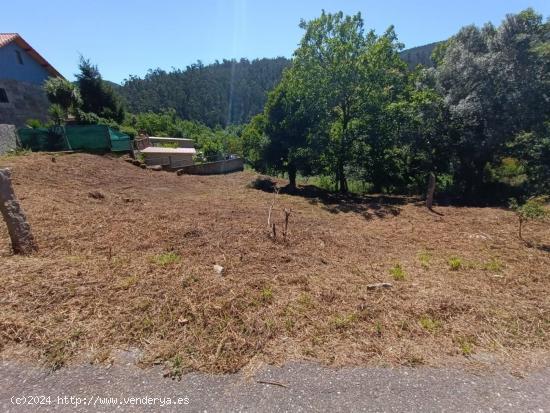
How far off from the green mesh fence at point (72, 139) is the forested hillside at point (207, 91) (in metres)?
51.0

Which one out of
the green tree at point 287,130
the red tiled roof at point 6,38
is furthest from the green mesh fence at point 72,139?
the red tiled roof at point 6,38

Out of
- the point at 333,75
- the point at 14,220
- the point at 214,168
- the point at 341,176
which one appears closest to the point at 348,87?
the point at 333,75

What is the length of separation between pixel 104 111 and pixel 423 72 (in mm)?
21693

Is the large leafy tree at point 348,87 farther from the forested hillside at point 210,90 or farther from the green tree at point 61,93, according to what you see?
the forested hillside at point 210,90

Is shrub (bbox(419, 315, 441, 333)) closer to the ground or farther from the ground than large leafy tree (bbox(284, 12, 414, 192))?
closer to the ground

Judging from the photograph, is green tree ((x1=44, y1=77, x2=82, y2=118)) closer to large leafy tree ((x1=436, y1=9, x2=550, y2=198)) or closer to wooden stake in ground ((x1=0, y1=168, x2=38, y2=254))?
wooden stake in ground ((x1=0, y1=168, x2=38, y2=254))

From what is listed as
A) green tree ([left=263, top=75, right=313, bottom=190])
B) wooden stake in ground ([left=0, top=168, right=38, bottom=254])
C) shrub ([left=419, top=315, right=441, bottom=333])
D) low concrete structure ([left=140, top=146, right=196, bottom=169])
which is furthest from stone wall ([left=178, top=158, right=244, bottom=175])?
shrub ([left=419, top=315, right=441, bottom=333])

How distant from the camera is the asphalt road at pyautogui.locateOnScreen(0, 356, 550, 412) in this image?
202cm

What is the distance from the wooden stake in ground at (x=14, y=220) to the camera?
12.2 feet

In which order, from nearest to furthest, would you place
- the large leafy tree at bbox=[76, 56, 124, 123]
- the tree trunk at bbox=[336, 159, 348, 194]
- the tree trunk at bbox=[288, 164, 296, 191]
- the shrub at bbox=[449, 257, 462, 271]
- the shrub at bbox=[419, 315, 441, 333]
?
the shrub at bbox=[419, 315, 441, 333], the shrub at bbox=[449, 257, 462, 271], the tree trunk at bbox=[336, 159, 348, 194], the tree trunk at bbox=[288, 164, 296, 191], the large leafy tree at bbox=[76, 56, 124, 123]

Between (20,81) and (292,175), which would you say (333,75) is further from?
(20,81)

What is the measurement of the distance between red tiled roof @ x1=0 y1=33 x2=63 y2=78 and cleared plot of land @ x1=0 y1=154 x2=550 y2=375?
678 inches

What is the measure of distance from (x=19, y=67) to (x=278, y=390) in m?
24.7

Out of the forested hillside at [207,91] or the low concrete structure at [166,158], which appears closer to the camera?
the low concrete structure at [166,158]
